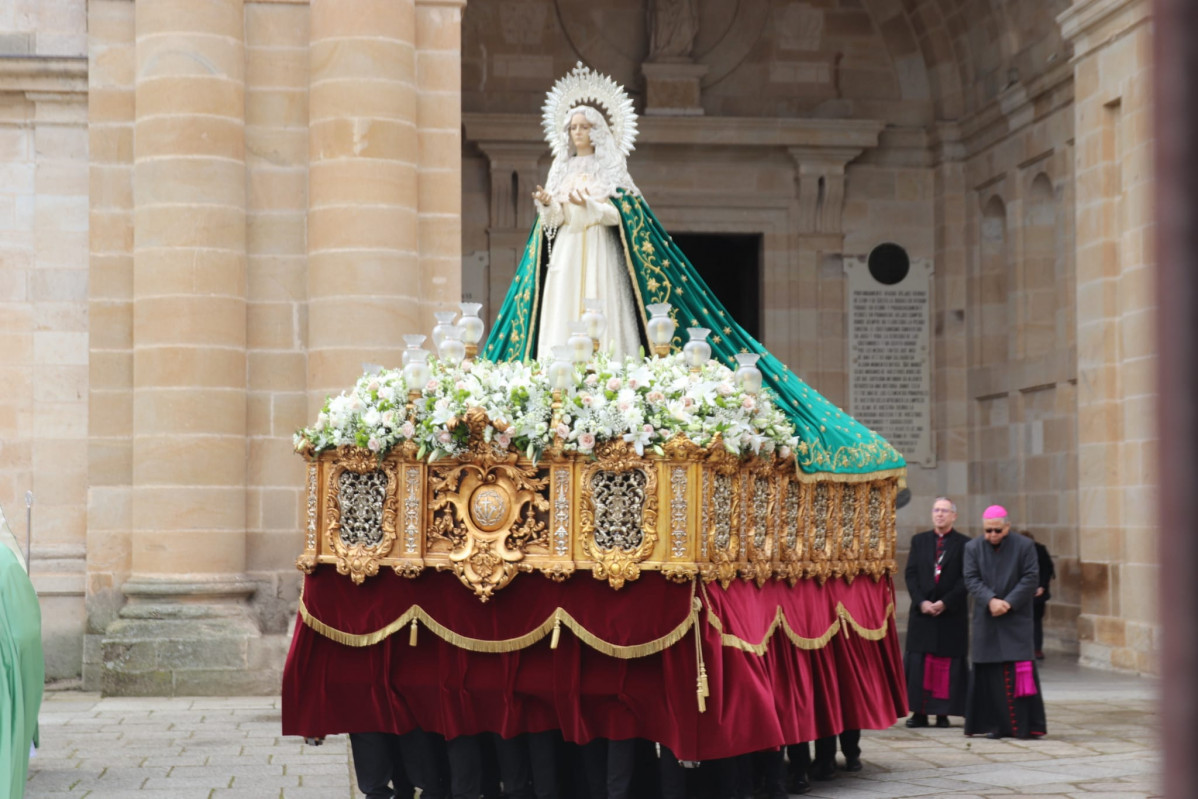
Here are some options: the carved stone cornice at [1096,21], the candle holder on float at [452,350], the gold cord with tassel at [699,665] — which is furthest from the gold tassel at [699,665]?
the carved stone cornice at [1096,21]

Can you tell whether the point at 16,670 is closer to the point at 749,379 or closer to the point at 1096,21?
the point at 749,379

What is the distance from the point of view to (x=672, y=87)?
18188 millimetres

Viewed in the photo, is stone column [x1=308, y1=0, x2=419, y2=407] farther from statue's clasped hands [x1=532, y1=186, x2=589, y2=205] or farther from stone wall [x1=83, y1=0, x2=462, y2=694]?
statue's clasped hands [x1=532, y1=186, x2=589, y2=205]

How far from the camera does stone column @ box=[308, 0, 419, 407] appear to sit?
11.6 meters

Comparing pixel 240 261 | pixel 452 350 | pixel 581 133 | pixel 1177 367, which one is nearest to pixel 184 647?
pixel 240 261

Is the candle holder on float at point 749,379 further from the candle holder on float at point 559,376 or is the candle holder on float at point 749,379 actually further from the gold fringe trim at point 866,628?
the gold fringe trim at point 866,628

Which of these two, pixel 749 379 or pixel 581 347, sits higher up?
pixel 581 347

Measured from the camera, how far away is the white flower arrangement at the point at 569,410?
6.05m

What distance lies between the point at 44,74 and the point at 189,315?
2.55 meters

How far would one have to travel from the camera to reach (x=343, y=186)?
11.7 m

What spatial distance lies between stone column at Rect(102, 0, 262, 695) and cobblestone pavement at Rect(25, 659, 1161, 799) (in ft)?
3.39

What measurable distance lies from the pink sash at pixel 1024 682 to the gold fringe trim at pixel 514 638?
3.83 meters

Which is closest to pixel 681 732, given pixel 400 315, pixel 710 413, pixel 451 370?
pixel 710 413

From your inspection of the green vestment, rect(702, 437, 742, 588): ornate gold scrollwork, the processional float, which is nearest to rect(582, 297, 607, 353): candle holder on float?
the processional float
